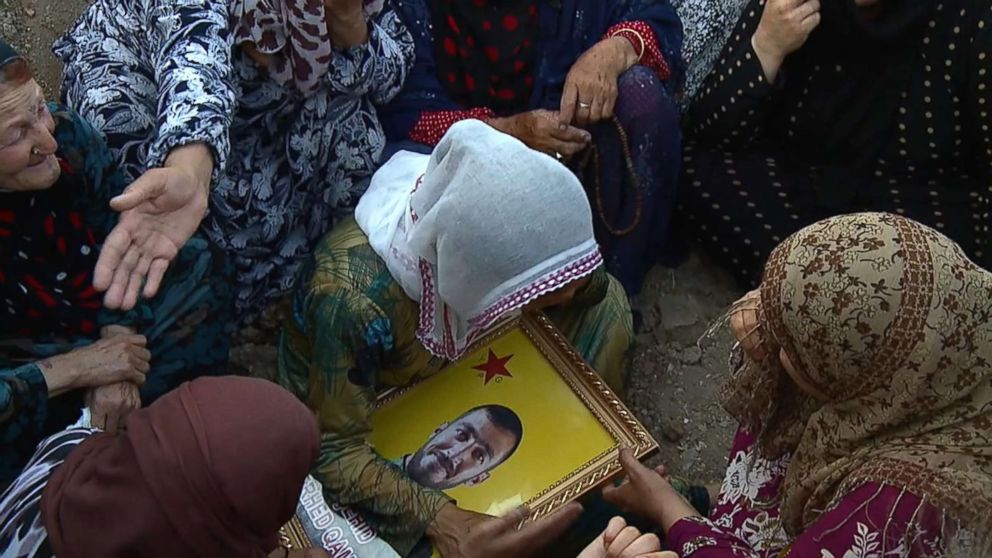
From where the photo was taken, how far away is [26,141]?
165 centimetres

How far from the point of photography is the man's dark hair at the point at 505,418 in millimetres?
2076

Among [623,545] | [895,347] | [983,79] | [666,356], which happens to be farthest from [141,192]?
[983,79]

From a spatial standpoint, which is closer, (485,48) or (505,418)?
(505,418)

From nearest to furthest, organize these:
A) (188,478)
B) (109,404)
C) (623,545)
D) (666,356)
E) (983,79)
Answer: (188,478), (623,545), (109,404), (983,79), (666,356)

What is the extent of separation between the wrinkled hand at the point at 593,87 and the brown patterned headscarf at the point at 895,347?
96cm

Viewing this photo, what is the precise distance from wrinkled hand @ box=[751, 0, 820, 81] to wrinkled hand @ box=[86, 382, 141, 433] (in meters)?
1.69

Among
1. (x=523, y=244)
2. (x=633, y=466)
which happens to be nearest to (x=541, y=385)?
(x=633, y=466)

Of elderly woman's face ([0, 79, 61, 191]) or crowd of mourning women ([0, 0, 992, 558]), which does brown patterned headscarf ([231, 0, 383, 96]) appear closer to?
crowd of mourning women ([0, 0, 992, 558])

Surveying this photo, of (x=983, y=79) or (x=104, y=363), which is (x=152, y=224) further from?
(x=983, y=79)

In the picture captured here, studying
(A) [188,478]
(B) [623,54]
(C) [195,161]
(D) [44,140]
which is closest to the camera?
(A) [188,478]

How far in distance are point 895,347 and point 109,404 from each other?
4.56 ft

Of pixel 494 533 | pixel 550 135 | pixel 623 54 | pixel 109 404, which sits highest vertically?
pixel 623 54

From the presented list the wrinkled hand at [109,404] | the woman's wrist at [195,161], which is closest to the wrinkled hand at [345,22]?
the woman's wrist at [195,161]

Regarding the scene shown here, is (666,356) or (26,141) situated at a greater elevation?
(26,141)
